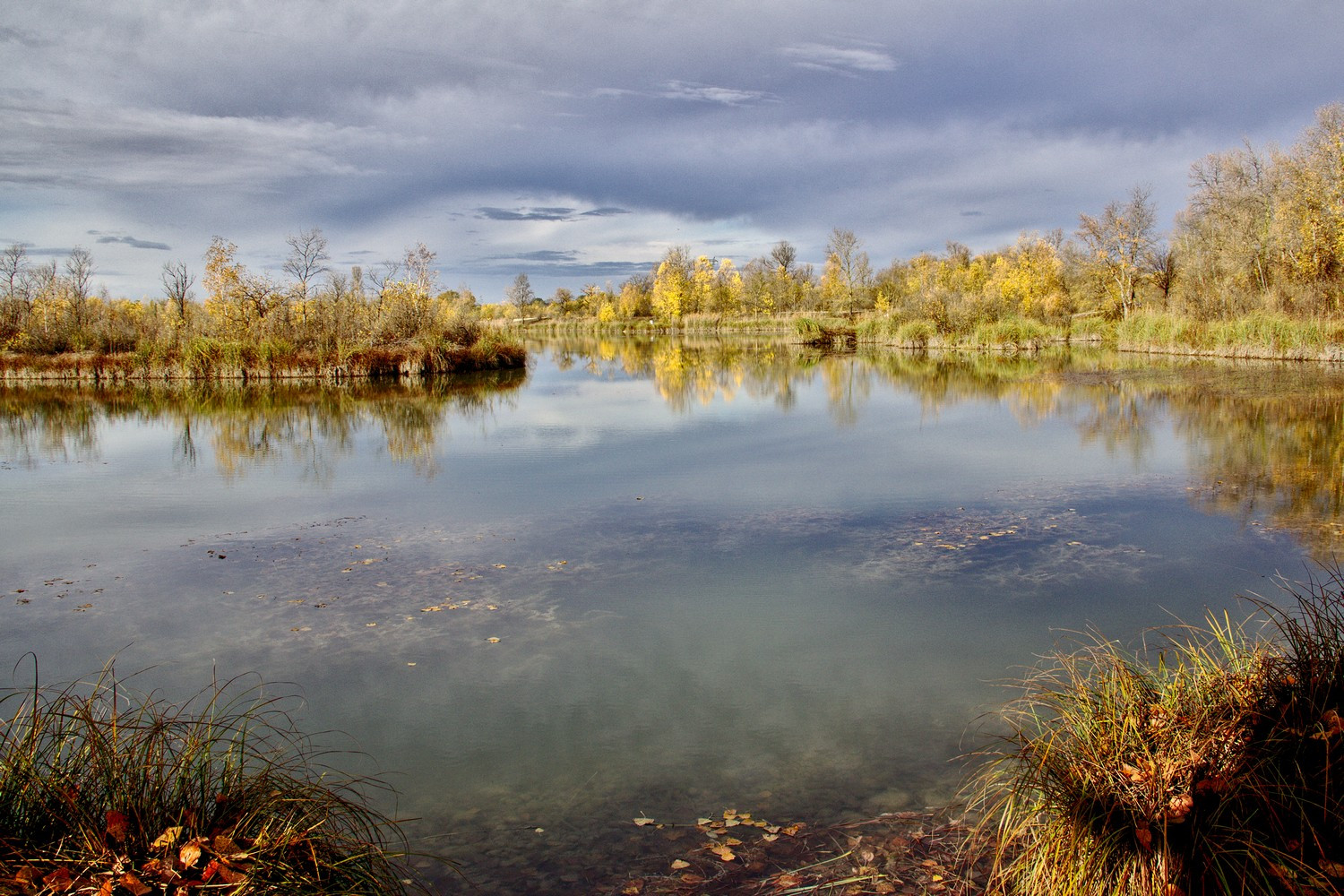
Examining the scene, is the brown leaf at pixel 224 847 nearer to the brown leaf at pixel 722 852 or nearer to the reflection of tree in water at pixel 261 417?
the brown leaf at pixel 722 852

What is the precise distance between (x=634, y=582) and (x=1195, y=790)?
4.23 metres

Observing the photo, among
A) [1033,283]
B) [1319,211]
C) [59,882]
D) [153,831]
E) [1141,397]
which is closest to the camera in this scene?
[59,882]

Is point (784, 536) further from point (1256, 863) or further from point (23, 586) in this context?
point (23, 586)

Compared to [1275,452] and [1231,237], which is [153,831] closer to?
[1275,452]

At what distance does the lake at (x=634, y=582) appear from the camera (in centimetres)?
375

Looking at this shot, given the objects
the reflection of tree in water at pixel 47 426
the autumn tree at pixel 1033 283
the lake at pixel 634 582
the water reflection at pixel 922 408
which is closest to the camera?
the lake at pixel 634 582

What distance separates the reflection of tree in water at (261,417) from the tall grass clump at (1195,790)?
9.68 meters

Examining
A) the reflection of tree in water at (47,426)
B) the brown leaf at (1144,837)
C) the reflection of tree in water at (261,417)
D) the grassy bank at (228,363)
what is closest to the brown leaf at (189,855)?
the brown leaf at (1144,837)

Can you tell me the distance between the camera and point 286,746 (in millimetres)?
3930

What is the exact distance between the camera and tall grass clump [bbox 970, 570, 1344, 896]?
7.53 feet

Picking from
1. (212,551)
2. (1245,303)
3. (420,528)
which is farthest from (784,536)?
(1245,303)

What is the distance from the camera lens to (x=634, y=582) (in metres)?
6.26

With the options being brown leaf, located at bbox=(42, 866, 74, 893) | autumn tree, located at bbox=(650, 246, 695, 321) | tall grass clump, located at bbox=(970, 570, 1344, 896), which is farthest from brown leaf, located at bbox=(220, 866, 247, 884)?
autumn tree, located at bbox=(650, 246, 695, 321)

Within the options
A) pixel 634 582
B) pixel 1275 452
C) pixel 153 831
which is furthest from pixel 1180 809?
pixel 1275 452
